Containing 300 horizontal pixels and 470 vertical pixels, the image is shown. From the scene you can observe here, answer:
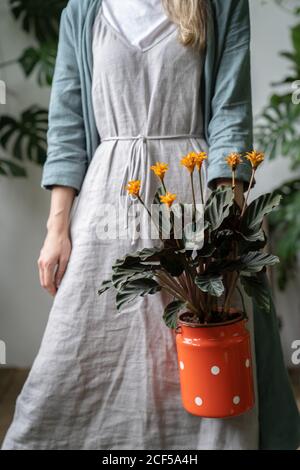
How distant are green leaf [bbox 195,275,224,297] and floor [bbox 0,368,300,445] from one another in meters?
1.31

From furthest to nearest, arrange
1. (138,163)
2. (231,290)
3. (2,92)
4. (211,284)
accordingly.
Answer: (2,92) → (138,163) → (231,290) → (211,284)

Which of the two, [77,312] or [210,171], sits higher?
[210,171]

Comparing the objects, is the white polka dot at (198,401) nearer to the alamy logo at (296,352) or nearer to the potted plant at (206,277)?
the potted plant at (206,277)

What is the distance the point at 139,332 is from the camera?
1.15m

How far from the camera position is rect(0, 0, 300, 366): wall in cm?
250

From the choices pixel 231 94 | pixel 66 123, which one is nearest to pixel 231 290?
pixel 231 94

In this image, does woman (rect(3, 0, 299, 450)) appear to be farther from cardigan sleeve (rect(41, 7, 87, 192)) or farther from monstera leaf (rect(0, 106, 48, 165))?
monstera leaf (rect(0, 106, 48, 165))

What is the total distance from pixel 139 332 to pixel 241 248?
252 mm

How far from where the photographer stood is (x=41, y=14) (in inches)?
97.3

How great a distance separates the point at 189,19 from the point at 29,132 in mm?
1403

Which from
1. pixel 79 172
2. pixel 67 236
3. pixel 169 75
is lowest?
pixel 67 236

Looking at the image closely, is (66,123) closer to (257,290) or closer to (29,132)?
(257,290)

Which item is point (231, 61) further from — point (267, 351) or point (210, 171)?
point (267, 351)
